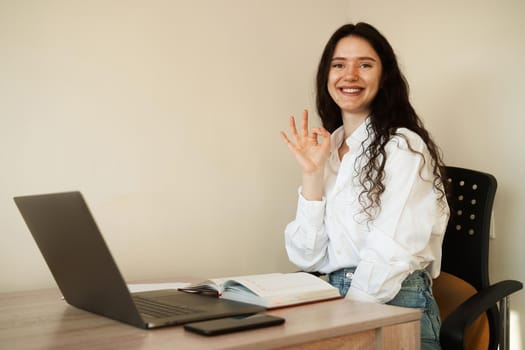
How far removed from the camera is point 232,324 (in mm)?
1062

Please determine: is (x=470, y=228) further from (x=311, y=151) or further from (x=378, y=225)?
(x=311, y=151)

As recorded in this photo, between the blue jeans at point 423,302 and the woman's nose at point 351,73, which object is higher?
the woman's nose at point 351,73

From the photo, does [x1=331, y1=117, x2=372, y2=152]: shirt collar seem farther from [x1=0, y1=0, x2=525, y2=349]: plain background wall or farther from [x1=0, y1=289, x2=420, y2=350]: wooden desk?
[x1=0, y1=289, x2=420, y2=350]: wooden desk

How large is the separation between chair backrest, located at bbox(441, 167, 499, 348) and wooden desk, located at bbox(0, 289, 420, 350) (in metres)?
0.62

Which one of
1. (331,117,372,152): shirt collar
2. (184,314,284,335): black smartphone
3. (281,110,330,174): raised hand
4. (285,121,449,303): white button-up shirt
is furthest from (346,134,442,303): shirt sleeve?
(184,314,284,335): black smartphone

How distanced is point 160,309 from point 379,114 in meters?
1.04

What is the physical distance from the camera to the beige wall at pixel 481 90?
1.98m

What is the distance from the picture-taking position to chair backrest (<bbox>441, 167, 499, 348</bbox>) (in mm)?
1759

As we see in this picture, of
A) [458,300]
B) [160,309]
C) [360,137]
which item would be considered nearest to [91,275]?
[160,309]

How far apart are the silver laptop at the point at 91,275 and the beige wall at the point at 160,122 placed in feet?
1.66

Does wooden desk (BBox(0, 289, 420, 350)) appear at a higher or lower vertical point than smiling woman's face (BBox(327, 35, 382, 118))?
lower

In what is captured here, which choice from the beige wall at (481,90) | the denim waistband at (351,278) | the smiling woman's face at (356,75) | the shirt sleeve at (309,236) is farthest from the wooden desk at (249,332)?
the beige wall at (481,90)

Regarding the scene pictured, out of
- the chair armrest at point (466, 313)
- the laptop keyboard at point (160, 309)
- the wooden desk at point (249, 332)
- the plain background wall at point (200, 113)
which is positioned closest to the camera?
the wooden desk at point (249, 332)

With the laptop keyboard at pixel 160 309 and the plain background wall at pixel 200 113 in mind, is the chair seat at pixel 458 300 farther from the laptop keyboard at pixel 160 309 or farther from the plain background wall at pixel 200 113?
the laptop keyboard at pixel 160 309
